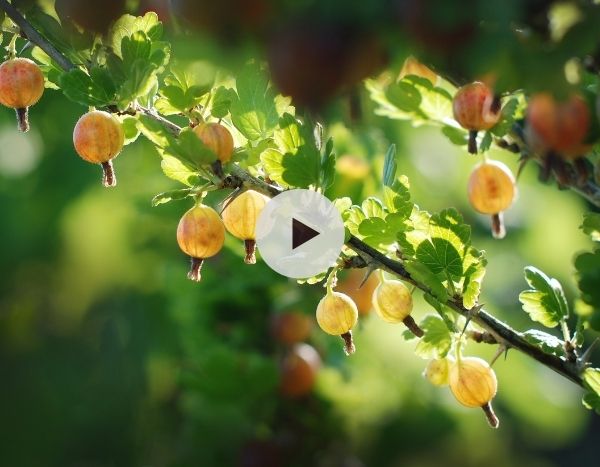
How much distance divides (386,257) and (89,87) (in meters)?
0.36

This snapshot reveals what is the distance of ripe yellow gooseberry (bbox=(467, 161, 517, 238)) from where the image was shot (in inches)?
38.4

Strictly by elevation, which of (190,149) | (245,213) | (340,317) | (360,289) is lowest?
(360,289)

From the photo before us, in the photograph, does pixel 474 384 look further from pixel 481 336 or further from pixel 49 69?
pixel 49 69

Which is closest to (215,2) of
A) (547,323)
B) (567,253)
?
(547,323)

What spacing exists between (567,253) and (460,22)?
3.25 metres

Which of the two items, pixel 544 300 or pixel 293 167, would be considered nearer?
pixel 293 167

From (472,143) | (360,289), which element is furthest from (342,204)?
(360,289)

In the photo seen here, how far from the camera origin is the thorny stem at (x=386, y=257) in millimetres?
849

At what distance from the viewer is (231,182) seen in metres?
0.84

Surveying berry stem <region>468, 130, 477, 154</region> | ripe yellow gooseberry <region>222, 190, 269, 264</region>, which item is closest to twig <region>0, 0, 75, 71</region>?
ripe yellow gooseberry <region>222, 190, 269, 264</region>

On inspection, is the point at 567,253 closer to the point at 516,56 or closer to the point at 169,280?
the point at 169,280

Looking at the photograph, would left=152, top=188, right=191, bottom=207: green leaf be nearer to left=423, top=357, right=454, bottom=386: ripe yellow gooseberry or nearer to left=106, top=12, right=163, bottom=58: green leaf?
left=106, top=12, right=163, bottom=58: green leaf

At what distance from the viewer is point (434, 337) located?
0.93 m
